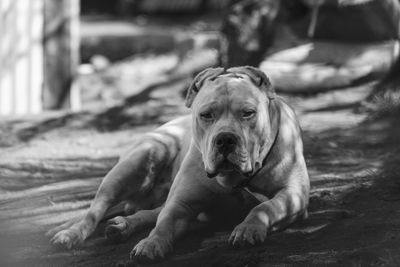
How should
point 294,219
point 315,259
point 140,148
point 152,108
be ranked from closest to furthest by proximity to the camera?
point 315,259 → point 294,219 → point 140,148 → point 152,108

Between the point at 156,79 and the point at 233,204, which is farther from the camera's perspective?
the point at 156,79

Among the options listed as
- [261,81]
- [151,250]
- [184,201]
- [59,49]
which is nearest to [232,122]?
[261,81]

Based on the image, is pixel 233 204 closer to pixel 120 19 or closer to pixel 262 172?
pixel 262 172

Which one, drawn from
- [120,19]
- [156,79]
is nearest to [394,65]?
[156,79]

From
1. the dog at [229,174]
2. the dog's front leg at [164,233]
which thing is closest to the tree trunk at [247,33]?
the dog at [229,174]

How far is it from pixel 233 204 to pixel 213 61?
587cm

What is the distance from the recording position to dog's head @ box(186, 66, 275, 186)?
4.28m

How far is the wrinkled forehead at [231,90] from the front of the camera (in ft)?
14.6

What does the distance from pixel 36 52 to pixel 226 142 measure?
543 centimetres

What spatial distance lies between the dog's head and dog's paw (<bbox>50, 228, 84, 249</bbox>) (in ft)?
2.71

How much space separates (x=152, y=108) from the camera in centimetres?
922

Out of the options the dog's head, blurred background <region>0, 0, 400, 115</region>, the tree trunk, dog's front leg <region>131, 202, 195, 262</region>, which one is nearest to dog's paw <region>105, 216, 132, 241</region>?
dog's front leg <region>131, 202, 195, 262</region>

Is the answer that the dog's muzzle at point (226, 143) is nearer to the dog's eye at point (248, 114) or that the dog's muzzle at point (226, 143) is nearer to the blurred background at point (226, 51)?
the dog's eye at point (248, 114)

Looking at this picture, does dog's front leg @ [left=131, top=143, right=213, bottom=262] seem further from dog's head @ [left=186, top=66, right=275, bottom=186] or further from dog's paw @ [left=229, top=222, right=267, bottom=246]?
dog's paw @ [left=229, top=222, right=267, bottom=246]
